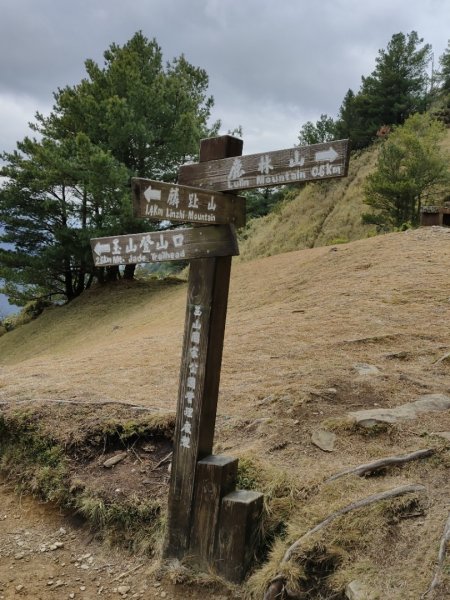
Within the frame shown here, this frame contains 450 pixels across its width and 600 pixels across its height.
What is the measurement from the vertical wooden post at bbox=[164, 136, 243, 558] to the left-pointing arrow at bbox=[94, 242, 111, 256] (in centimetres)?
54

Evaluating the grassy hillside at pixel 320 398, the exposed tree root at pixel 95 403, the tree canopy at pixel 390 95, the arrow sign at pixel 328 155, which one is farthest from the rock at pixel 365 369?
the tree canopy at pixel 390 95

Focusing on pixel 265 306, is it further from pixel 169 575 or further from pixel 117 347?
pixel 169 575

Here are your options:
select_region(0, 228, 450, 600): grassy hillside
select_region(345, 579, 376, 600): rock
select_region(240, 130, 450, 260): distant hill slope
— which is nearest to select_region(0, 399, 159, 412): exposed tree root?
select_region(0, 228, 450, 600): grassy hillside

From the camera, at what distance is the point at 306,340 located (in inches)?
250

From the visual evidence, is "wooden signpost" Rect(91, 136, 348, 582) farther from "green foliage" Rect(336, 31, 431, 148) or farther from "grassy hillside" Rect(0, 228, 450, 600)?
"green foliage" Rect(336, 31, 431, 148)

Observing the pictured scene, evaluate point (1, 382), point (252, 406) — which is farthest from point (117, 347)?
point (252, 406)

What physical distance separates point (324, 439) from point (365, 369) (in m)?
1.54

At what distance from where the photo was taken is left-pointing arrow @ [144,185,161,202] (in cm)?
271

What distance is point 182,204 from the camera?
9.30 ft

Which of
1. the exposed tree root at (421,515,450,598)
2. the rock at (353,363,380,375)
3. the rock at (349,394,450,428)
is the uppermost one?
the rock at (353,363,380,375)

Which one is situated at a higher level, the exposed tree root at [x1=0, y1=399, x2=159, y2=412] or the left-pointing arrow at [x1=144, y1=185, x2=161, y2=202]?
the left-pointing arrow at [x1=144, y1=185, x2=161, y2=202]

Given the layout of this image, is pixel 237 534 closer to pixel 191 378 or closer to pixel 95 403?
pixel 191 378

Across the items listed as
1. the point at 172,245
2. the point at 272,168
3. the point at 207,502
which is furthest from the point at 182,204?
the point at 207,502

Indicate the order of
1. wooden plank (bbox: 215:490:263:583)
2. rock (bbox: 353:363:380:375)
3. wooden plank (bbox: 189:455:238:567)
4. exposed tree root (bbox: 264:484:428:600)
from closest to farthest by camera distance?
exposed tree root (bbox: 264:484:428:600) → wooden plank (bbox: 215:490:263:583) → wooden plank (bbox: 189:455:238:567) → rock (bbox: 353:363:380:375)
